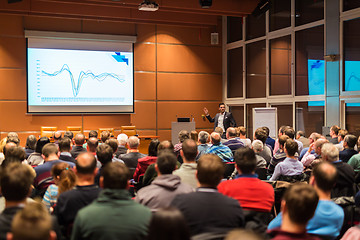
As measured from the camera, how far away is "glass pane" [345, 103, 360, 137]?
797 centimetres

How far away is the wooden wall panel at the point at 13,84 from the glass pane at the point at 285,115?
665 centimetres

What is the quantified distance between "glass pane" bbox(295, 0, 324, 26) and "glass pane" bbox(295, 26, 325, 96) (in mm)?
239

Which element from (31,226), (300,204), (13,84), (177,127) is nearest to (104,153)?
(300,204)

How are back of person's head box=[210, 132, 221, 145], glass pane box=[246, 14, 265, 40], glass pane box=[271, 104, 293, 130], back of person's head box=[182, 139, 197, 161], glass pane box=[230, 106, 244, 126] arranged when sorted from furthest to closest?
glass pane box=[230, 106, 244, 126]
glass pane box=[246, 14, 265, 40]
glass pane box=[271, 104, 293, 130]
back of person's head box=[210, 132, 221, 145]
back of person's head box=[182, 139, 197, 161]

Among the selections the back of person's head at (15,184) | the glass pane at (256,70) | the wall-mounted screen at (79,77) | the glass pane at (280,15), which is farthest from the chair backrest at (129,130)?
the back of person's head at (15,184)

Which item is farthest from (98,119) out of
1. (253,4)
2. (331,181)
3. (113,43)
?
(331,181)

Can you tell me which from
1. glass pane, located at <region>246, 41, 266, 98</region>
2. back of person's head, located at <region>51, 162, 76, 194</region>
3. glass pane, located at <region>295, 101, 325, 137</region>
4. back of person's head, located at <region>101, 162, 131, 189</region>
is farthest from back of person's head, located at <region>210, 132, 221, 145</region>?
glass pane, located at <region>246, 41, 266, 98</region>

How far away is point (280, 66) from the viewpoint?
34.0 ft

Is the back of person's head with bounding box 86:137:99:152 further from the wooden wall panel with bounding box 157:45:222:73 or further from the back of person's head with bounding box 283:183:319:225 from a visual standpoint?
the wooden wall panel with bounding box 157:45:222:73

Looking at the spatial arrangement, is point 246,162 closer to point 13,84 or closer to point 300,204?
point 300,204

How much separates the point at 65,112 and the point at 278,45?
19.4 ft

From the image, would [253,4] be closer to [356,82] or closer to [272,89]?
[272,89]

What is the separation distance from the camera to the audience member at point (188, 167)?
139 inches

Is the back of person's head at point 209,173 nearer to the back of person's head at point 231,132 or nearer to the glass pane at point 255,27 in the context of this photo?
the back of person's head at point 231,132
